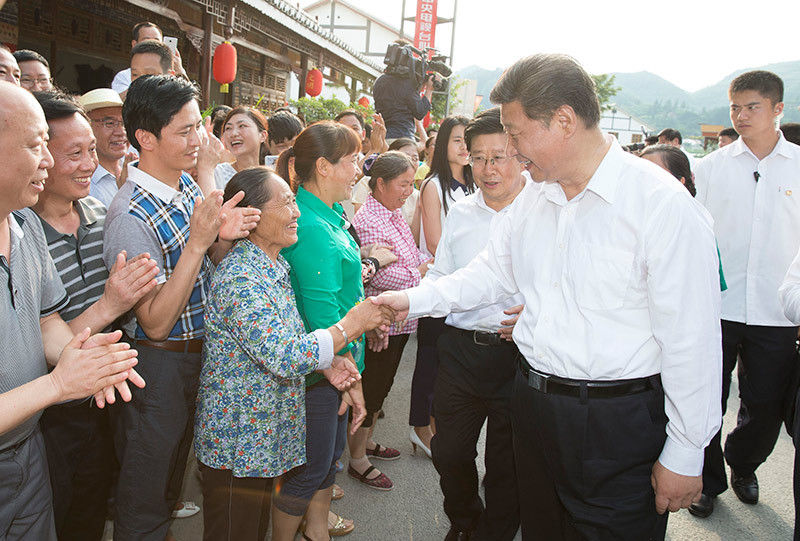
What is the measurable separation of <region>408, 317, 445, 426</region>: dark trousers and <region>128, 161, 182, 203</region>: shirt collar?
68.2 inches

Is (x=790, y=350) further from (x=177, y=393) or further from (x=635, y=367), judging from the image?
(x=177, y=393)

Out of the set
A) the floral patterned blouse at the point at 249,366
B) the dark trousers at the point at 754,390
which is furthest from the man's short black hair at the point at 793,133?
the floral patterned blouse at the point at 249,366

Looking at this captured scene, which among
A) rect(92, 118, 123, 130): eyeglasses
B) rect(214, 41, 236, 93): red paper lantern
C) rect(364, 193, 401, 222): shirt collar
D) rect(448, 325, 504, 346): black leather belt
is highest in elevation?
rect(214, 41, 236, 93): red paper lantern

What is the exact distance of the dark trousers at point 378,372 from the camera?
3.36 m

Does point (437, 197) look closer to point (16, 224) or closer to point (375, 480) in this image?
point (375, 480)

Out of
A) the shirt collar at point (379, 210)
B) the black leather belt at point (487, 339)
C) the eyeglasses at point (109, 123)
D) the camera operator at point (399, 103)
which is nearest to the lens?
the black leather belt at point (487, 339)

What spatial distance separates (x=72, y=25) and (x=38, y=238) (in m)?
8.28

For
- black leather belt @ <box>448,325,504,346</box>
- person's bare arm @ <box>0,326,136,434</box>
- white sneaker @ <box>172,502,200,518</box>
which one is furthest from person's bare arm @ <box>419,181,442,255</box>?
person's bare arm @ <box>0,326,136,434</box>

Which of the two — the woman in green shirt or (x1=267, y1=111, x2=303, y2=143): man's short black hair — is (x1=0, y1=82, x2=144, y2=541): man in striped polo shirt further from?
(x1=267, y1=111, x2=303, y2=143): man's short black hair

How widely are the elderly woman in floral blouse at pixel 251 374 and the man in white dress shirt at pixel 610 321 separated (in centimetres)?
85

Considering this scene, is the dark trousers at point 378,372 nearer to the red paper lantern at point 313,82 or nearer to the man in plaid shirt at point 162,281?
the man in plaid shirt at point 162,281

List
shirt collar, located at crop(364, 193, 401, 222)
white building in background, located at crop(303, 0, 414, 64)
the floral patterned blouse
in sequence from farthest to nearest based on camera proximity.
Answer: white building in background, located at crop(303, 0, 414, 64) < shirt collar, located at crop(364, 193, 401, 222) < the floral patterned blouse

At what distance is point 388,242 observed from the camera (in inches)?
134

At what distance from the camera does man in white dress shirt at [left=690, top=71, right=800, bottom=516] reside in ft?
10.7
